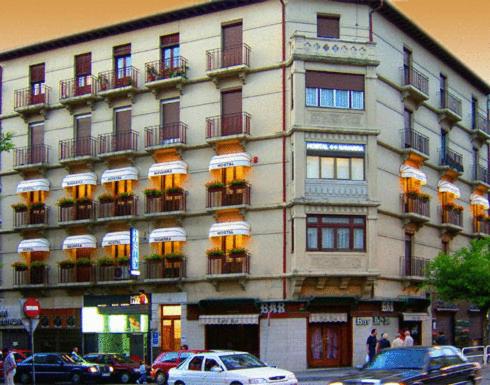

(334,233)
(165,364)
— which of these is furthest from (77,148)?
(165,364)

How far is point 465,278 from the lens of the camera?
4119cm

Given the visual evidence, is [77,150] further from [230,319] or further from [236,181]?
[230,319]

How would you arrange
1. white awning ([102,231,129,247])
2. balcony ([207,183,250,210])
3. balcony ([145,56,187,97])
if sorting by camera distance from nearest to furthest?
balcony ([207,183,250,210]), balcony ([145,56,187,97]), white awning ([102,231,129,247])

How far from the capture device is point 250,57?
4244 cm

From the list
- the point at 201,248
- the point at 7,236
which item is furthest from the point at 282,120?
the point at 7,236

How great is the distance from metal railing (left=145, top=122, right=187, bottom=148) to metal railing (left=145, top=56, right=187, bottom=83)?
254cm

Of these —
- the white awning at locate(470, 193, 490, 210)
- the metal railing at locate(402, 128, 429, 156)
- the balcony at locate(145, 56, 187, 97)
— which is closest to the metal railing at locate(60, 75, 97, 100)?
the balcony at locate(145, 56, 187, 97)

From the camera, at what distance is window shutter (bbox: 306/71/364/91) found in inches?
1602

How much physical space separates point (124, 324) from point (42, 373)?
738 cm

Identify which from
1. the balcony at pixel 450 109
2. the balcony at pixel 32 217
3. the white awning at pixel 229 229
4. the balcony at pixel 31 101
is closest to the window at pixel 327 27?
the white awning at pixel 229 229

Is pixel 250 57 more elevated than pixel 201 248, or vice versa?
pixel 250 57

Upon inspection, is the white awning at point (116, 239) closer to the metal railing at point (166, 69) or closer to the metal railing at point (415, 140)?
the metal railing at point (166, 69)

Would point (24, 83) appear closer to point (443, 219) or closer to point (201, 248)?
point (201, 248)

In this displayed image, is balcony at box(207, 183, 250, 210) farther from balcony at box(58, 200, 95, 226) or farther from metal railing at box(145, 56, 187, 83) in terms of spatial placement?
balcony at box(58, 200, 95, 226)
